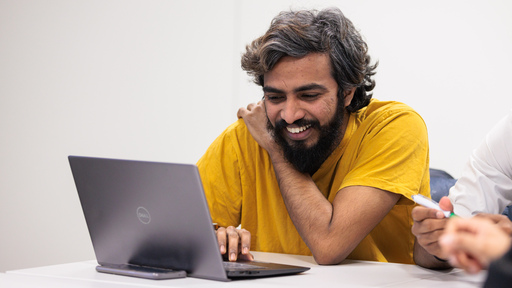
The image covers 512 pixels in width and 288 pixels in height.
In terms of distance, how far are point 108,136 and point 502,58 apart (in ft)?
7.21

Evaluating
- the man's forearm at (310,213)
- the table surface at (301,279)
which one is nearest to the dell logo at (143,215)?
the table surface at (301,279)

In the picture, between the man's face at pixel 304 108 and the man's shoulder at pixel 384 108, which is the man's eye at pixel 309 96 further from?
the man's shoulder at pixel 384 108

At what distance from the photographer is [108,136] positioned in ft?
11.8

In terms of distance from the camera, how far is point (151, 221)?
117cm

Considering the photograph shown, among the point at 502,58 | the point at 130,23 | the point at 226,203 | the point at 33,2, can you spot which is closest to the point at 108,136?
the point at 130,23

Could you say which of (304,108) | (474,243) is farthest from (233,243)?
(474,243)

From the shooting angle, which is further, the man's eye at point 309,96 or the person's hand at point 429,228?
the man's eye at point 309,96

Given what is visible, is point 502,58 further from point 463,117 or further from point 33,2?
point 33,2

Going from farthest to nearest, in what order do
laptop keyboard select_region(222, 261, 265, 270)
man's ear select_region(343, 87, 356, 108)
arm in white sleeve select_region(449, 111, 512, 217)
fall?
man's ear select_region(343, 87, 356, 108), arm in white sleeve select_region(449, 111, 512, 217), laptop keyboard select_region(222, 261, 265, 270)

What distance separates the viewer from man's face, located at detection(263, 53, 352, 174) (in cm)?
175

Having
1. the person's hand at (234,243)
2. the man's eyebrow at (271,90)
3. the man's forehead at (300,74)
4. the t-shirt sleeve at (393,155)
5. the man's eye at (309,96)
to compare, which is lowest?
the person's hand at (234,243)

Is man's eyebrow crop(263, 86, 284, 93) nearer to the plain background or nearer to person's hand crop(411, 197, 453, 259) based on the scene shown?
person's hand crop(411, 197, 453, 259)

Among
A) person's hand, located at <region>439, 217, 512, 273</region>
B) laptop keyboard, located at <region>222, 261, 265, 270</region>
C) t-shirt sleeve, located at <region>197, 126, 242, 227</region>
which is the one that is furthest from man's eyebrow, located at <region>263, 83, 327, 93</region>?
person's hand, located at <region>439, 217, 512, 273</region>

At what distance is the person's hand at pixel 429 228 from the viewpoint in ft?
4.26
